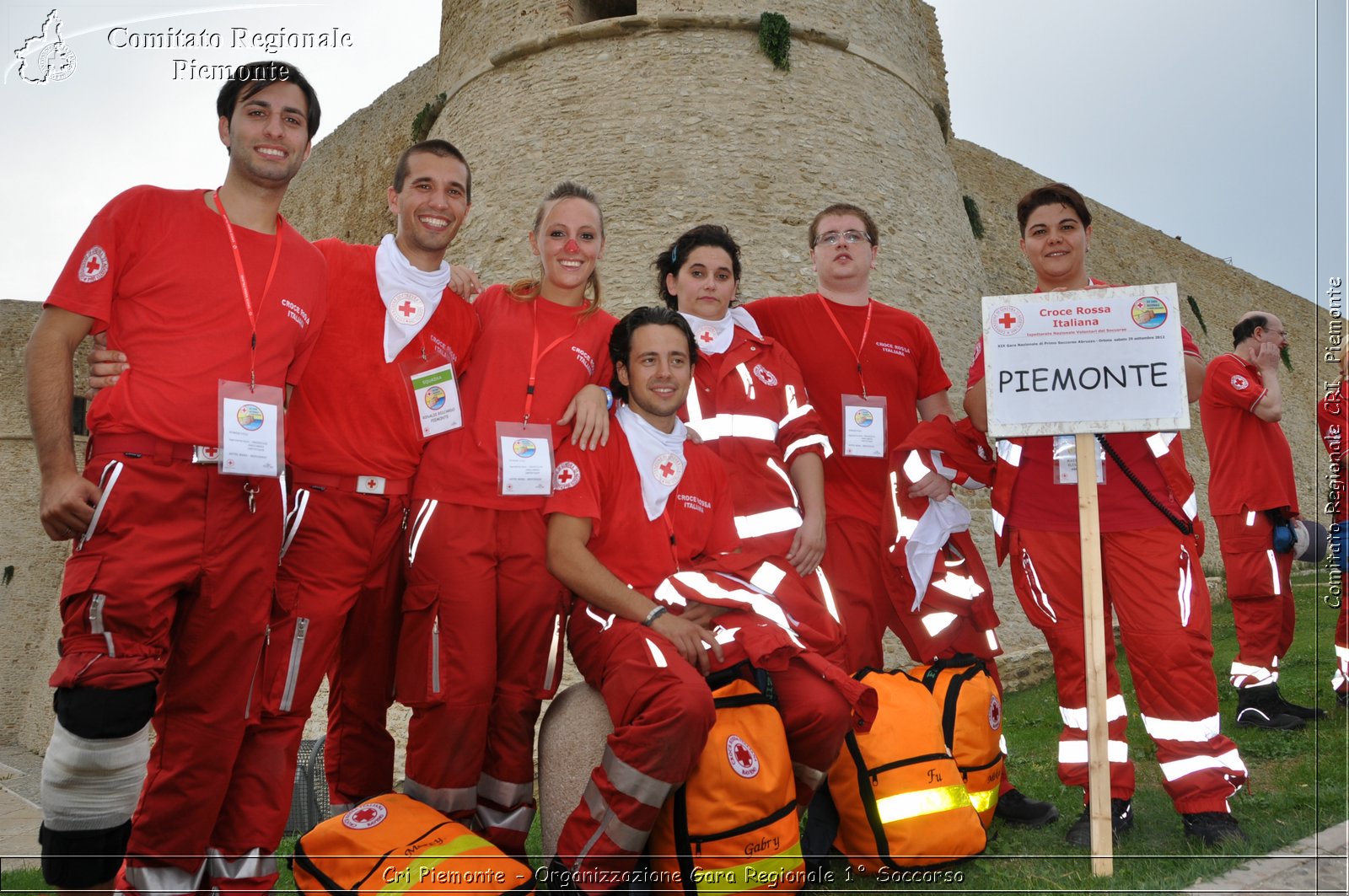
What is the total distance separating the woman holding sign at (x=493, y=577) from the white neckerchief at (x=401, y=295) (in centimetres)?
26

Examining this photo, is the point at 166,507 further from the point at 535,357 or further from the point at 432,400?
the point at 535,357

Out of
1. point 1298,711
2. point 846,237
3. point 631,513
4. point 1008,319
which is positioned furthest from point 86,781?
point 1298,711

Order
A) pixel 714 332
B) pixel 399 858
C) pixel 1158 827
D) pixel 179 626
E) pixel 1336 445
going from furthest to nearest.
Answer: pixel 1336 445, pixel 714 332, pixel 1158 827, pixel 179 626, pixel 399 858

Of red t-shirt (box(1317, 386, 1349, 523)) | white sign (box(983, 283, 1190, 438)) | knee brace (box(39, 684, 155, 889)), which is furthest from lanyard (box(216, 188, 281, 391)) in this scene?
red t-shirt (box(1317, 386, 1349, 523))

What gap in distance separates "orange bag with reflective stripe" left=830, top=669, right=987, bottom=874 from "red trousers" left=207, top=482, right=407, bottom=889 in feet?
5.42

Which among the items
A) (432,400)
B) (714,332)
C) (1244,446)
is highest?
(714,332)

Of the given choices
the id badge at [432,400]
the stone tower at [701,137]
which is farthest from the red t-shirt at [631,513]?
the stone tower at [701,137]

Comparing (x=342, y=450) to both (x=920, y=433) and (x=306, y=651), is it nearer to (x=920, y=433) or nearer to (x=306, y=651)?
(x=306, y=651)

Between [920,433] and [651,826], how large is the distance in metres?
1.89

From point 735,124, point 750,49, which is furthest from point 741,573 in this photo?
point 750,49

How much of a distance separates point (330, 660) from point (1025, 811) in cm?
263

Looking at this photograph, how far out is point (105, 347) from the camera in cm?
273

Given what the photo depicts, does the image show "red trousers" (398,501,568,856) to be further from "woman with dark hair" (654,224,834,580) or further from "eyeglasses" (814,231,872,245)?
"eyeglasses" (814,231,872,245)

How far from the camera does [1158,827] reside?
3.41m
